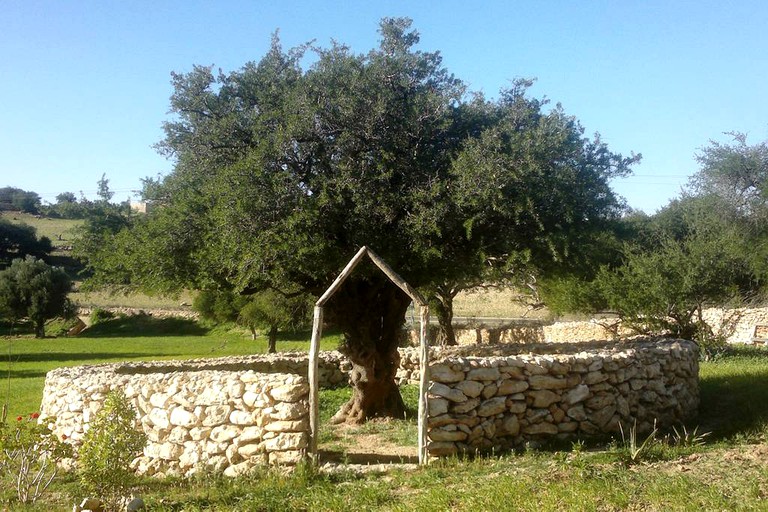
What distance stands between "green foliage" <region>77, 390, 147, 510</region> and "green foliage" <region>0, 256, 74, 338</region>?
40680 millimetres

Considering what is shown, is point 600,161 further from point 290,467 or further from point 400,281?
point 290,467

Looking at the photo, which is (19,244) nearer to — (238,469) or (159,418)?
(159,418)

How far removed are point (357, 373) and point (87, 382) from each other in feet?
16.1

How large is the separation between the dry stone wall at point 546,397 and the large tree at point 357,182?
2.05m

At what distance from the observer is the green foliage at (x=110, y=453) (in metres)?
7.47

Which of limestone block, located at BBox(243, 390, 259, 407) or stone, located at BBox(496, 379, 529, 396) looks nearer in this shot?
limestone block, located at BBox(243, 390, 259, 407)

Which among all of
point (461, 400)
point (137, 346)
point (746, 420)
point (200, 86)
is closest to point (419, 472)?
point (461, 400)

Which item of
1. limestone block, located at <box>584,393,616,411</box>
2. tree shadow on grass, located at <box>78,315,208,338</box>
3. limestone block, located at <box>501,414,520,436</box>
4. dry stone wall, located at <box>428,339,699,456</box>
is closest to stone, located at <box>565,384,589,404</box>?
dry stone wall, located at <box>428,339,699,456</box>

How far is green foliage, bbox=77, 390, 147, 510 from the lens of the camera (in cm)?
747

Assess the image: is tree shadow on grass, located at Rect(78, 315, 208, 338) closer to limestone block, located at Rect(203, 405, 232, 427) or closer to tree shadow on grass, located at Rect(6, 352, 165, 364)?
tree shadow on grass, located at Rect(6, 352, 165, 364)

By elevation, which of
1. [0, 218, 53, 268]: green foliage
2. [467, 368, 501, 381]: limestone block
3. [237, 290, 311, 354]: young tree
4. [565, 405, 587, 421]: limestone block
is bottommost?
[565, 405, 587, 421]: limestone block

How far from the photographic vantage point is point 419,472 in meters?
8.26

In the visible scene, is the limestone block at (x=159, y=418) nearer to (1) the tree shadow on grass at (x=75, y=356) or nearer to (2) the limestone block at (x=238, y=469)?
(2) the limestone block at (x=238, y=469)

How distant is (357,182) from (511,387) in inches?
158
